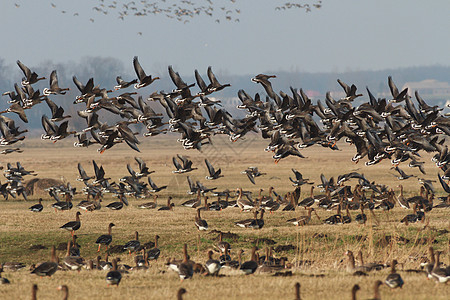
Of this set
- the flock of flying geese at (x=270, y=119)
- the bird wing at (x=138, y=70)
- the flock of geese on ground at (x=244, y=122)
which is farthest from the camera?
the bird wing at (x=138, y=70)

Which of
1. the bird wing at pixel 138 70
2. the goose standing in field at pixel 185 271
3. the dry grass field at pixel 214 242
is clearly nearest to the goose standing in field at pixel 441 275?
the dry grass field at pixel 214 242

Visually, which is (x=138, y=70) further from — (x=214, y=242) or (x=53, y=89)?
(x=214, y=242)

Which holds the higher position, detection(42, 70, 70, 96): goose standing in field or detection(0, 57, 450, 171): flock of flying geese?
detection(42, 70, 70, 96): goose standing in field

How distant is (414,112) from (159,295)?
10976 mm

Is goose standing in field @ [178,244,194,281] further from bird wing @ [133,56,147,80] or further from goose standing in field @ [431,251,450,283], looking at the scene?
bird wing @ [133,56,147,80]

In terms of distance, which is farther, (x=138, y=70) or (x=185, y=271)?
(x=138, y=70)

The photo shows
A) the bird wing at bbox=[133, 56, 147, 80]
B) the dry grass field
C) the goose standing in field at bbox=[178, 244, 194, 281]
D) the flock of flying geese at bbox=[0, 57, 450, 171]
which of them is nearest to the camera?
the dry grass field

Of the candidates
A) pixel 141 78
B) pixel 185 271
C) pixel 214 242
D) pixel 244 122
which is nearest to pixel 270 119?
pixel 244 122

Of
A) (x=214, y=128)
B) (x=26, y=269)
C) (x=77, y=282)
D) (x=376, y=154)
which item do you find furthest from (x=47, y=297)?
(x=376, y=154)

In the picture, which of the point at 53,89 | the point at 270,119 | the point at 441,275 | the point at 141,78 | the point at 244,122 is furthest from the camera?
the point at 244,122

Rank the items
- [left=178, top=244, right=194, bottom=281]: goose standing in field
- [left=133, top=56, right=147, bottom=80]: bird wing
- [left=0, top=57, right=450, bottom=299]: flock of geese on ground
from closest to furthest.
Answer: [left=178, top=244, right=194, bottom=281]: goose standing in field < [left=0, top=57, right=450, bottom=299]: flock of geese on ground < [left=133, top=56, right=147, bottom=80]: bird wing

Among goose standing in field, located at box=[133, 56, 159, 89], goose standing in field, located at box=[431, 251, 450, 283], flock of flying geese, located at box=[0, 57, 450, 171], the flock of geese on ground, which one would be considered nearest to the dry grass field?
goose standing in field, located at box=[431, 251, 450, 283]

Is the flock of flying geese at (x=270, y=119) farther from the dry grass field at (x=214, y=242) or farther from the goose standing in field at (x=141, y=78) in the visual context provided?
the dry grass field at (x=214, y=242)

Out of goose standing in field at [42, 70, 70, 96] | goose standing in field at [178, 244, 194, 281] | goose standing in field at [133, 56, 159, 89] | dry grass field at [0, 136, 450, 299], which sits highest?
goose standing in field at [133, 56, 159, 89]
